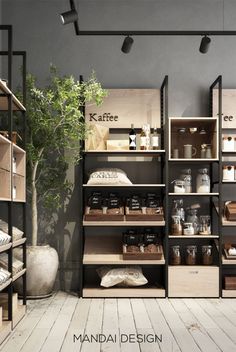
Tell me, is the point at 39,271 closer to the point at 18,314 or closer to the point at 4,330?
the point at 18,314

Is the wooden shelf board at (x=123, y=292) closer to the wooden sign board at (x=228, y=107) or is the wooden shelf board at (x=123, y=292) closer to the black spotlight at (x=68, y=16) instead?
the wooden sign board at (x=228, y=107)

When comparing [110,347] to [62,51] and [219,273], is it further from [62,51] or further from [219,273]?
[62,51]

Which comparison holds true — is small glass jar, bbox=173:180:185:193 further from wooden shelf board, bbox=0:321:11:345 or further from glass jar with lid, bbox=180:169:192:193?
wooden shelf board, bbox=0:321:11:345

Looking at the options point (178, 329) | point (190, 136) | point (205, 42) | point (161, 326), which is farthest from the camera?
point (190, 136)

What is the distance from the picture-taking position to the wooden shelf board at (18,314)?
4719mm

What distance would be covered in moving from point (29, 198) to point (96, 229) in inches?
36.2

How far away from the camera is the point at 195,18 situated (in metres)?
6.96

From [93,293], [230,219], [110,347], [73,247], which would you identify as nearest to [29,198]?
[73,247]

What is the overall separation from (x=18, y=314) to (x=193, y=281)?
2240 millimetres

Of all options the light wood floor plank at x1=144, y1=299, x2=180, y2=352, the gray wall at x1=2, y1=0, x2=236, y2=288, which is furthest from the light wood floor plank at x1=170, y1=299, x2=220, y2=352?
the gray wall at x1=2, y1=0, x2=236, y2=288

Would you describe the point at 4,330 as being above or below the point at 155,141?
below

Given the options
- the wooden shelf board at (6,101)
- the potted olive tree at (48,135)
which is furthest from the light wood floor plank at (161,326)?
the wooden shelf board at (6,101)

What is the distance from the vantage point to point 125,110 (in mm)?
6773

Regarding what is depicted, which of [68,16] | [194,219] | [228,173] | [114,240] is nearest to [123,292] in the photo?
[114,240]
